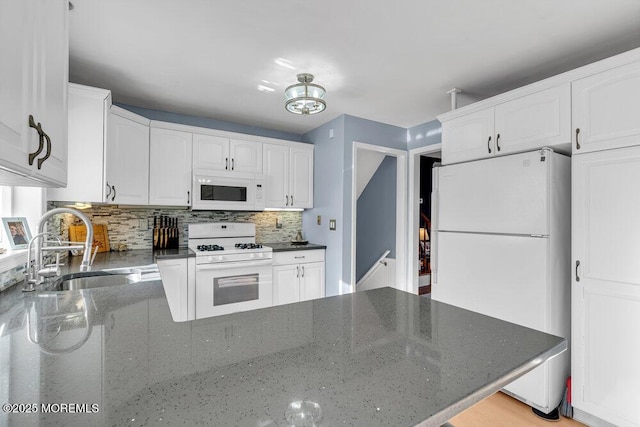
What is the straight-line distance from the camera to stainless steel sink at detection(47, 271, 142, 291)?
180cm

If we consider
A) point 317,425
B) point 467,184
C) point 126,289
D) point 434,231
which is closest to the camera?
point 317,425

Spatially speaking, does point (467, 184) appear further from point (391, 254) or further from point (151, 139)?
point (151, 139)

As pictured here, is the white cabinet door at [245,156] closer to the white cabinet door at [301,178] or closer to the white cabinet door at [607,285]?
the white cabinet door at [301,178]

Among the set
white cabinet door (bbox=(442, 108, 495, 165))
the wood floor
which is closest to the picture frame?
the wood floor

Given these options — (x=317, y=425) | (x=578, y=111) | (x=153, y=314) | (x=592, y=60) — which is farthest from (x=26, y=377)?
(x=592, y=60)

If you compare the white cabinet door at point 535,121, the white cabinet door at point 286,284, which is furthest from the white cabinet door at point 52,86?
the white cabinet door at point 535,121

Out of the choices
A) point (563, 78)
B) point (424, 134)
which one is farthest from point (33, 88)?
point (424, 134)

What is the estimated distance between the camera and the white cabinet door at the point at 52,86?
0.99 metres

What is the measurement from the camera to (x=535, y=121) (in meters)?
2.15

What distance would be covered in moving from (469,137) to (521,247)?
98cm

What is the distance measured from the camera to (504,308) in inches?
86.5

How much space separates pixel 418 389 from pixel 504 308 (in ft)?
6.45

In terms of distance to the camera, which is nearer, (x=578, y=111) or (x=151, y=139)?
(x=578, y=111)

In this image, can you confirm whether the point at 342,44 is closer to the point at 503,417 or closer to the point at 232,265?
the point at 232,265
